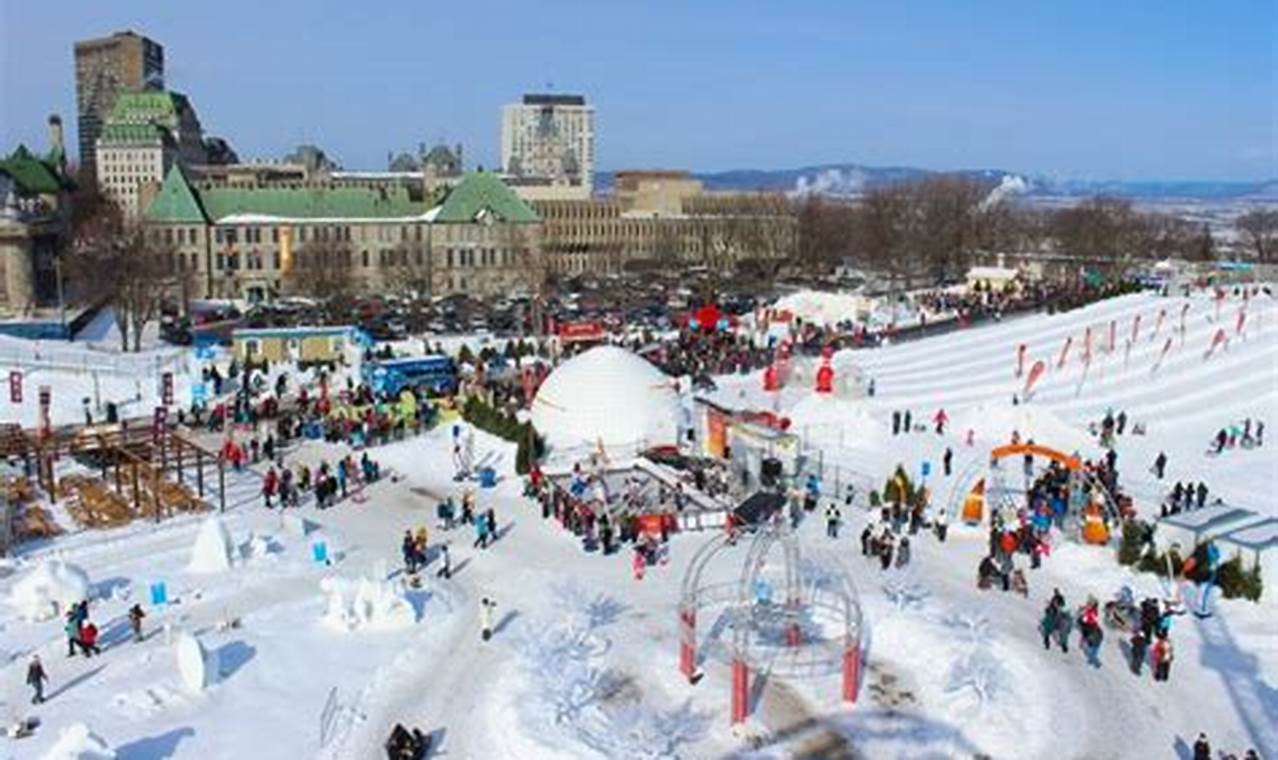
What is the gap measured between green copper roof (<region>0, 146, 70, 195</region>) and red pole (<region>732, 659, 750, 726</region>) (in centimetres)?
6016

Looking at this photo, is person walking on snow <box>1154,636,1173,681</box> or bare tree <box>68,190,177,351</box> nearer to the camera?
person walking on snow <box>1154,636,1173,681</box>

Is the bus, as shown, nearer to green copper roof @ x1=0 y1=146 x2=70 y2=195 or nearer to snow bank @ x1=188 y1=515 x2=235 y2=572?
snow bank @ x1=188 y1=515 x2=235 y2=572

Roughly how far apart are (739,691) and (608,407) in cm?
1665

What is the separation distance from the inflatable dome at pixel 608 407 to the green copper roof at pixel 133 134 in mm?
131378

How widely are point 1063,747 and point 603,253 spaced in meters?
123

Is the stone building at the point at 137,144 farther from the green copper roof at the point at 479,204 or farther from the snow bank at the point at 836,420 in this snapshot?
the snow bank at the point at 836,420

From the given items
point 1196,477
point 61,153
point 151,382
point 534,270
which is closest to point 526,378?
point 151,382

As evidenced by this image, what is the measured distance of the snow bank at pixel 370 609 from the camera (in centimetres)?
2203

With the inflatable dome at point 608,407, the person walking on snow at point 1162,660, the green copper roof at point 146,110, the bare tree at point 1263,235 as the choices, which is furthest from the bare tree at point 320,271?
the green copper roof at point 146,110

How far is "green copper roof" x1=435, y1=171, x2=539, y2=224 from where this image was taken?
9212 centimetres

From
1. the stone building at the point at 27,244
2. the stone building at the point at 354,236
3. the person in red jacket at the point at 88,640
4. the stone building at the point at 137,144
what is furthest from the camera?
the stone building at the point at 137,144

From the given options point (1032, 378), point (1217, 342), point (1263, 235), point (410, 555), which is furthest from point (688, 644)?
point (1263, 235)

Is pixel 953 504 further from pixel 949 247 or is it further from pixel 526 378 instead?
pixel 949 247

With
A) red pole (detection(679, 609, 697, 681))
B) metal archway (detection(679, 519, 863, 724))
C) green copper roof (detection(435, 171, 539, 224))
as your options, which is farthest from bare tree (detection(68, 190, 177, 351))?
red pole (detection(679, 609, 697, 681))
